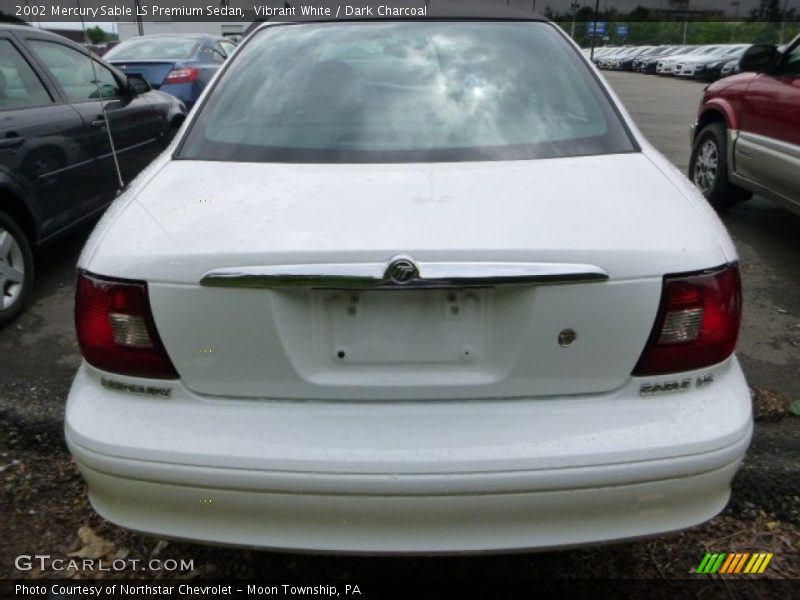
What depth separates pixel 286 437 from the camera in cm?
161

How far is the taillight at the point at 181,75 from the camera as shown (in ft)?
27.7

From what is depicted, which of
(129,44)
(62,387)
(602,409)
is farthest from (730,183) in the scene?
(129,44)

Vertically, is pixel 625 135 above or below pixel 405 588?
above

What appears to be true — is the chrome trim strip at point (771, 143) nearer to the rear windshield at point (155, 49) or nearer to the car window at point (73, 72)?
the car window at point (73, 72)

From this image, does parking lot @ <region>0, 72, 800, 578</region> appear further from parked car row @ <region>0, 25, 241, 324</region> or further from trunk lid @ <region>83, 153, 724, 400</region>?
parked car row @ <region>0, 25, 241, 324</region>

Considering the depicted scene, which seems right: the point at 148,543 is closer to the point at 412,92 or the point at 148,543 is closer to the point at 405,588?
the point at 405,588

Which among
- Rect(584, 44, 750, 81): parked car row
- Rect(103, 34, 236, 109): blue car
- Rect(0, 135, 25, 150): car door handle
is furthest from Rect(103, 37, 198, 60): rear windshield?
Rect(584, 44, 750, 81): parked car row

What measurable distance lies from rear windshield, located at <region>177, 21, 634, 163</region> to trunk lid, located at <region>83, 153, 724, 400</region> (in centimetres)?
43

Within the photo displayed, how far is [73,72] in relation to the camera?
186 inches

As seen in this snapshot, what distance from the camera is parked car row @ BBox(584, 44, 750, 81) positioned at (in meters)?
28.8

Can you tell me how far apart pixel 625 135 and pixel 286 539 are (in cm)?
155

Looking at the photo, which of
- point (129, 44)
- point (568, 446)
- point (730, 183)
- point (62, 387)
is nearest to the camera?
point (568, 446)

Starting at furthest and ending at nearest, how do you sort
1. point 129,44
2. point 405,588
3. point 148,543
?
point 129,44 < point 148,543 < point 405,588
